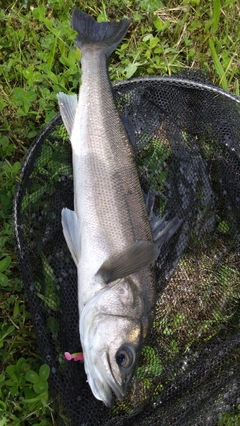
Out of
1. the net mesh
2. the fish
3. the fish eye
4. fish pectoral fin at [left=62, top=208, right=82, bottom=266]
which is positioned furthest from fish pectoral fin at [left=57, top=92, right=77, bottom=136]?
the fish eye

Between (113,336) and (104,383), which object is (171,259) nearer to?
(113,336)

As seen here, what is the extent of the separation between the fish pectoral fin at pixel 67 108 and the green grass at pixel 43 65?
0.47 m

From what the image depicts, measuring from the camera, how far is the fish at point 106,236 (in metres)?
2.55

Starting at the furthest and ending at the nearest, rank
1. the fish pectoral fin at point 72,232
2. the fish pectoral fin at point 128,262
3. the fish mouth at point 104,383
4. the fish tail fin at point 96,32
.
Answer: the fish tail fin at point 96,32, the fish pectoral fin at point 72,232, the fish pectoral fin at point 128,262, the fish mouth at point 104,383

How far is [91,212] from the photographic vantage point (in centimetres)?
282

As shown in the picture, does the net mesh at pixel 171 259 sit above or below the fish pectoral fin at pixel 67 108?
below

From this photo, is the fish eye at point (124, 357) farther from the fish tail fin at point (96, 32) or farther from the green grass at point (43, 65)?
the fish tail fin at point (96, 32)

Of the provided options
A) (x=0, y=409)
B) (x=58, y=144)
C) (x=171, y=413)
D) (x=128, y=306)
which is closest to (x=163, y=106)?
(x=58, y=144)

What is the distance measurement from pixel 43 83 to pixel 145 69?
0.93m

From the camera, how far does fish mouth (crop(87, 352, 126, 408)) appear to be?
98.4 inches

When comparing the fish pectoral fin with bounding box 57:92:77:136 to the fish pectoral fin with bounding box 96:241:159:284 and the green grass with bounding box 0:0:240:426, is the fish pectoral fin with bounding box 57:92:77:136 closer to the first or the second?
the green grass with bounding box 0:0:240:426

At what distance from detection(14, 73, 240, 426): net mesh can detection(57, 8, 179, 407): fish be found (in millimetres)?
344

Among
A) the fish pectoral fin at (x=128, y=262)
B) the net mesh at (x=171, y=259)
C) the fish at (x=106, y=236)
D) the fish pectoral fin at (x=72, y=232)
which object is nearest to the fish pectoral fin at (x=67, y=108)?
the fish at (x=106, y=236)

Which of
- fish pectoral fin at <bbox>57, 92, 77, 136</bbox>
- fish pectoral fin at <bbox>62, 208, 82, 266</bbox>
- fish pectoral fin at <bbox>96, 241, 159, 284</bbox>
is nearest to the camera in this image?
fish pectoral fin at <bbox>96, 241, 159, 284</bbox>
